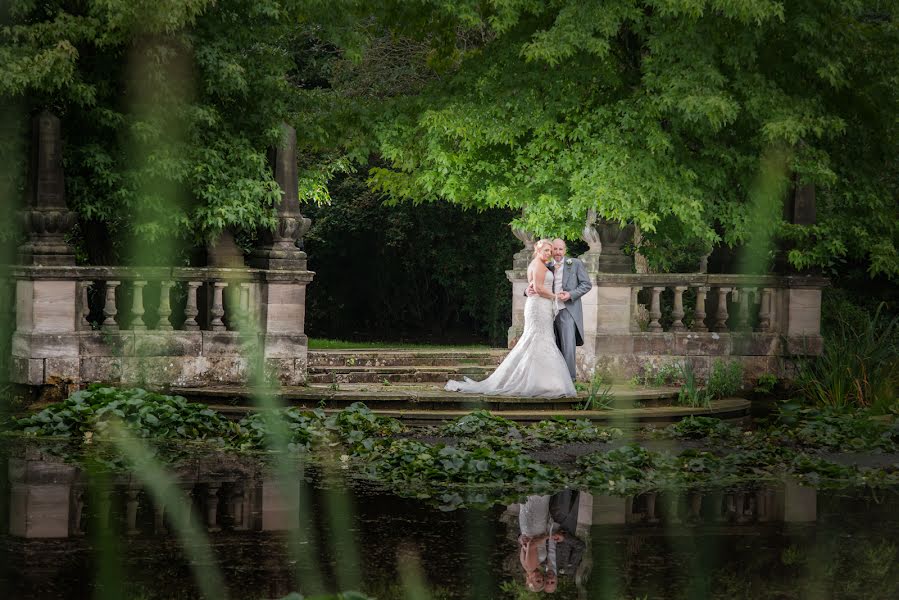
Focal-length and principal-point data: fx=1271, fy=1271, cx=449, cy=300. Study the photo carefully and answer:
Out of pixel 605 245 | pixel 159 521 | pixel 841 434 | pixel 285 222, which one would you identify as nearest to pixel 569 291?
pixel 605 245

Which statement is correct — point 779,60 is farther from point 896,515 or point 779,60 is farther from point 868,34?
point 896,515

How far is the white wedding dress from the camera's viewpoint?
14172 mm

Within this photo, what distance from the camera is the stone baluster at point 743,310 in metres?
16.8

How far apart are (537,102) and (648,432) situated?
4836 mm

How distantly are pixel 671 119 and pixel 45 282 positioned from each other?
7.65 m

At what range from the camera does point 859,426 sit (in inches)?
499

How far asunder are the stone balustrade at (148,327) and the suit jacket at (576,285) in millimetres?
3091

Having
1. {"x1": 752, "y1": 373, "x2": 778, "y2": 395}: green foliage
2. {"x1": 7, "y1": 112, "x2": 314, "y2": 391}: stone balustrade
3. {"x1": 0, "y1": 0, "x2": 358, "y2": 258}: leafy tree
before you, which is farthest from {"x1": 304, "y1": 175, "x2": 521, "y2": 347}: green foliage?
{"x1": 0, "y1": 0, "x2": 358, "y2": 258}: leafy tree

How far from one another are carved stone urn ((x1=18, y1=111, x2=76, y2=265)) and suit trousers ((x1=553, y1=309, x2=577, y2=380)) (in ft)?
18.3

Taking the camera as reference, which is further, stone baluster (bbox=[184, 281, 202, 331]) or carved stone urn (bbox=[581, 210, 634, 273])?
carved stone urn (bbox=[581, 210, 634, 273])

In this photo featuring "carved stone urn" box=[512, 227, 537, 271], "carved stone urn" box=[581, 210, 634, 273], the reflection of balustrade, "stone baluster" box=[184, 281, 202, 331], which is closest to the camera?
the reflection of balustrade

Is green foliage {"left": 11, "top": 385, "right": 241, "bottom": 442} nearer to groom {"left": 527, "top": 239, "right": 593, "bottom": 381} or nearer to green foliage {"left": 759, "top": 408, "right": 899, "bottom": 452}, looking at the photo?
groom {"left": 527, "top": 239, "right": 593, "bottom": 381}

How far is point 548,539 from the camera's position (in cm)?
754

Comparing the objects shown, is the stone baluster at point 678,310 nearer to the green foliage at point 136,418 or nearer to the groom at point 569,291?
the groom at point 569,291
